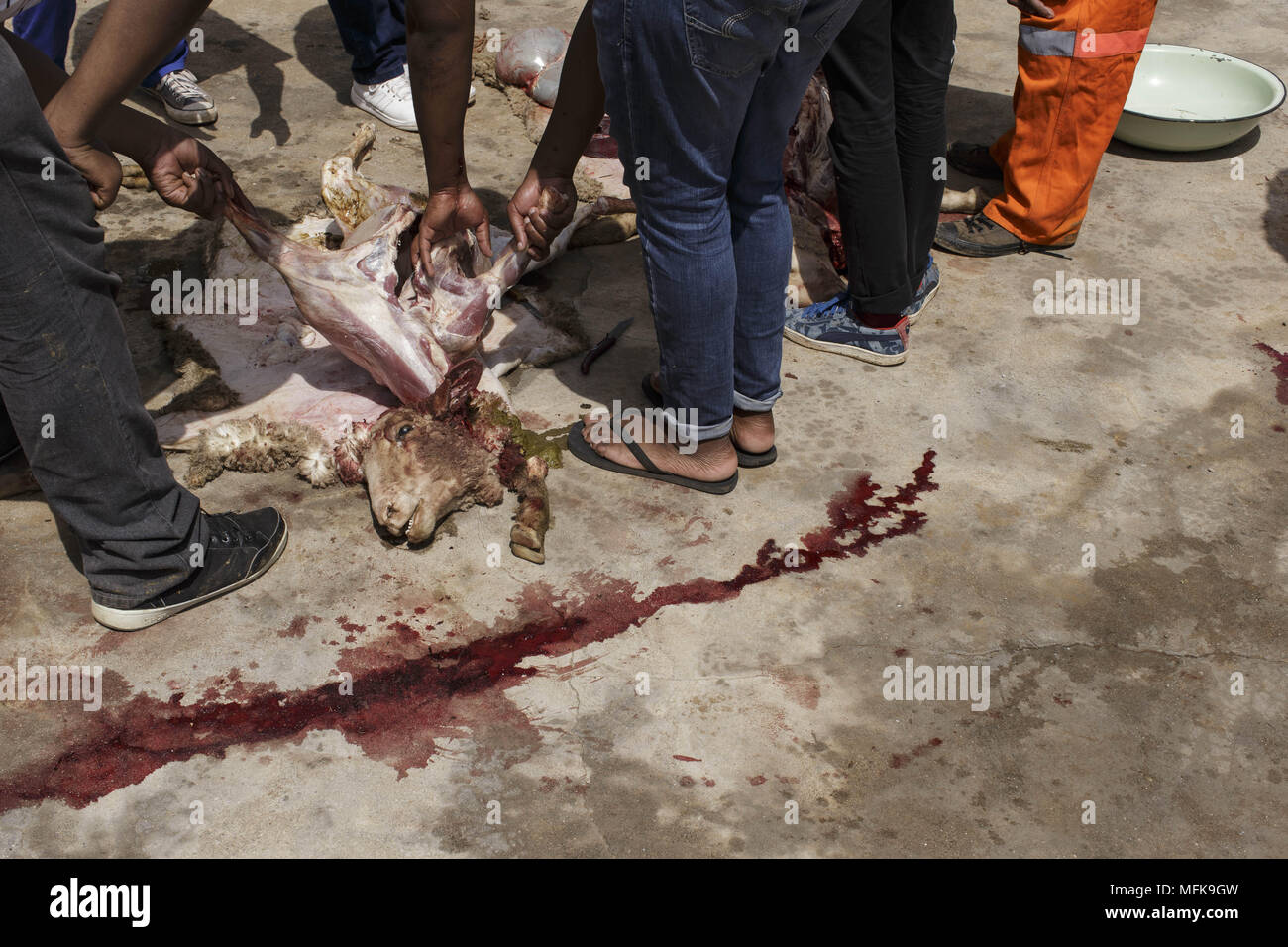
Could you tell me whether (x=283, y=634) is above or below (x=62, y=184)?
below

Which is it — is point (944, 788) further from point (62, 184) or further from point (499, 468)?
point (62, 184)

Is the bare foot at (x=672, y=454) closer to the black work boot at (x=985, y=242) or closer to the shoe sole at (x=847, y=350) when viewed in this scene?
the shoe sole at (x=847, y=350)

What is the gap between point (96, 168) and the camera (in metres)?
2.26

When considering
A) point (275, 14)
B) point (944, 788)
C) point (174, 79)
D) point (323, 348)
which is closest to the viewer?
point (944, 788)

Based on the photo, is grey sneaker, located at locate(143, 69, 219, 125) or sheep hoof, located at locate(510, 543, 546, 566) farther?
grey sneaker, located at locate(143, 69, 219, 125)

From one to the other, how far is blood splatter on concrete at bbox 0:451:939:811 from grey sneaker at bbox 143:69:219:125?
10.2ft

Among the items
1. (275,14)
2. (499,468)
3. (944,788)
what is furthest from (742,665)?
(275,14)

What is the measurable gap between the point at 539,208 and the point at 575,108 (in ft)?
1.02

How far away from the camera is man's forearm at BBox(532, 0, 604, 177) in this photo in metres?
2.71

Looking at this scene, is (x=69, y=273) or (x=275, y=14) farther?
(x=275, y=14)

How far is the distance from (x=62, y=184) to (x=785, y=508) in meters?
1.97

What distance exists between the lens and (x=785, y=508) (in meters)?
3.01

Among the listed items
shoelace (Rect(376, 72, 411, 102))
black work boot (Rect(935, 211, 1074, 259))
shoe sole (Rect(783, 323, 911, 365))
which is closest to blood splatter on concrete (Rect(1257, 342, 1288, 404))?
black work boot (Rect(935, 211, 1074, 259))

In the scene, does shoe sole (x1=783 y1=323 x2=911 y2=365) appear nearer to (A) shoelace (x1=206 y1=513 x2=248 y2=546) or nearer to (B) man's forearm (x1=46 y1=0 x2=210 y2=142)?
(A) shoelace (x1=206 y1=513 x2=248 y2=546)
